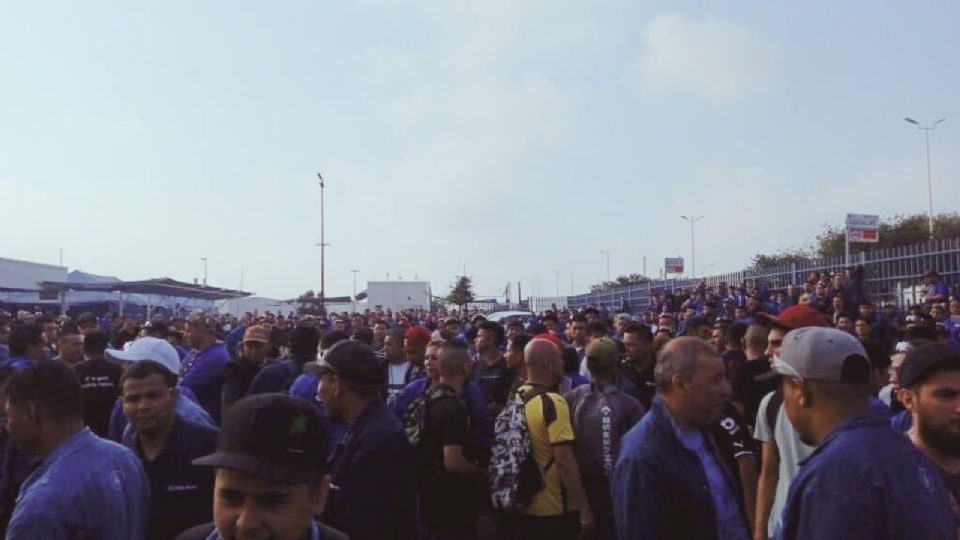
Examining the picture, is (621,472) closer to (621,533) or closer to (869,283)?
(621,533)

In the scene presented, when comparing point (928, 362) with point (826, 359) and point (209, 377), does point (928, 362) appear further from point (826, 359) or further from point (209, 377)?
point (209, 377)

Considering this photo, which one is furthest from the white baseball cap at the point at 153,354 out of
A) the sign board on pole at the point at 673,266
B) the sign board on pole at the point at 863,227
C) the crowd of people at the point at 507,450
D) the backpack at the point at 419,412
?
the sign board on pole at the point at 673,266

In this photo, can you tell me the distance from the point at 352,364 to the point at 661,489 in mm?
1584

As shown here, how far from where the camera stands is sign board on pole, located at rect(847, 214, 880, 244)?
30984 millimetres

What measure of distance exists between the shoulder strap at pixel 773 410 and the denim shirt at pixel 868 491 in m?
2.24

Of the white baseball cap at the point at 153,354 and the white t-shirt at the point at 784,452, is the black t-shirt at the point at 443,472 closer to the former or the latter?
the white baseball cap at the point at 153,354

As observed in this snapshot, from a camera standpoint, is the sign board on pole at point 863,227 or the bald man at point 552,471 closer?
the bald man at point 552,471

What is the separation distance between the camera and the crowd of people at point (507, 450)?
2590mm

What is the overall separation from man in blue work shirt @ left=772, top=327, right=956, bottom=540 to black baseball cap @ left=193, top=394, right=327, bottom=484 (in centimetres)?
161

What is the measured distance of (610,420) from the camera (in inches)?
229

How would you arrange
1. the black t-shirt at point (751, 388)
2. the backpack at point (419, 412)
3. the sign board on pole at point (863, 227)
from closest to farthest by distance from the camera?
the backpack at point (419, 412) → the black t-shirt at point (751, 388) → the sign board on pole at point (863, 227)

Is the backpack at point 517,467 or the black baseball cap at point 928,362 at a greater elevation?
the black baseball cap at point 928,362

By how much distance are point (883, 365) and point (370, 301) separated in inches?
1808

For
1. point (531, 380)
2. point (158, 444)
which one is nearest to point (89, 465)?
point (158, 444)
